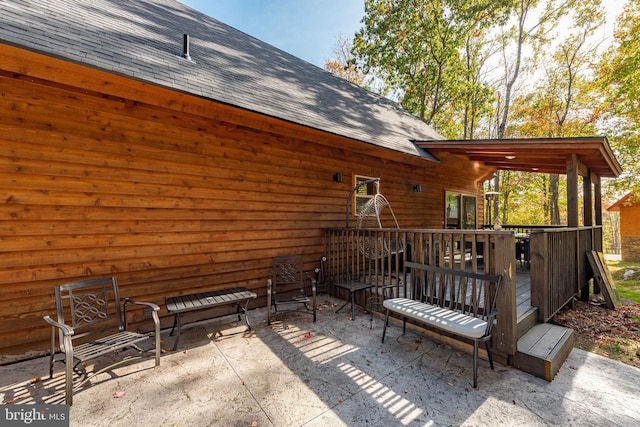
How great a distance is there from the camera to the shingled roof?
2738 millimetres

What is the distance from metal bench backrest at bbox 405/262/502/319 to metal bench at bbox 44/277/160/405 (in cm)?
312

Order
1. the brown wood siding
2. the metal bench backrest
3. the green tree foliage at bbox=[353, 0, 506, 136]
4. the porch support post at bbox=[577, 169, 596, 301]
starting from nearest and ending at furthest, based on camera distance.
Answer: the metal bench backrest
the porch support post at bbox=[577, 169, 596, 301]
the green tree foliage at bbox=[353, 0, 506, 136]
the brown wood siding

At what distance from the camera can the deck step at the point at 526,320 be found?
3041mm

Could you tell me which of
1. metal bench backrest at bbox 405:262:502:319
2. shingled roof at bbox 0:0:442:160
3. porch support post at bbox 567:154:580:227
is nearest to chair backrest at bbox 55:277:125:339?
shingled roof at bbox 0:0:442:160

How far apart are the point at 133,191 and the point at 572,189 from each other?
286 inches

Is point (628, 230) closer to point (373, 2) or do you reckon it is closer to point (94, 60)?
point (373, 2)

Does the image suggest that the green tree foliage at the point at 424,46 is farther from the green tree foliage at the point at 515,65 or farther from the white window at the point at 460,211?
the white window at the point at 460,211

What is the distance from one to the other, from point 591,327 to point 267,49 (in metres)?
9.32

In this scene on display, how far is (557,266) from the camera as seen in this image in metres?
4.03

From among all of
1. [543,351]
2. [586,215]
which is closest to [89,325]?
[543,351]

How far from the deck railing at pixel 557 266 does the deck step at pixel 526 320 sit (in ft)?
0.35

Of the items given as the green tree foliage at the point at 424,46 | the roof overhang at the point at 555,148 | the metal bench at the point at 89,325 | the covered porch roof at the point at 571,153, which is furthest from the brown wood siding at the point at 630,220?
the metal bench at the point at 89,325

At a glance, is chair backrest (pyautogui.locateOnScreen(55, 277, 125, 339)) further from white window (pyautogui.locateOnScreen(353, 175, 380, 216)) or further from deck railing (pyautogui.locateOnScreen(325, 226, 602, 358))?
white window (pyautogui.locateOnScreen(353, 175, 380, 216))

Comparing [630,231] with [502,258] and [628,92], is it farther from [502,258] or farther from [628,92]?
[502,258]
